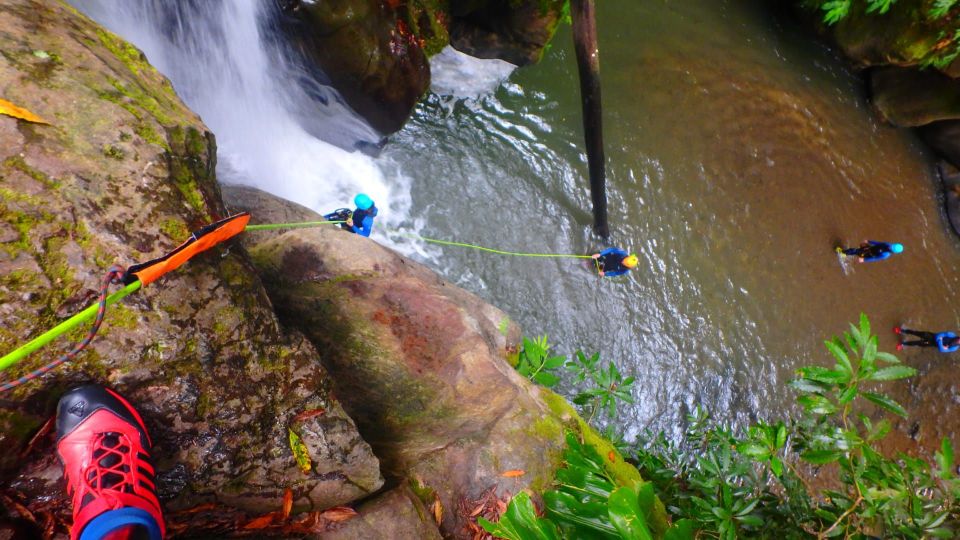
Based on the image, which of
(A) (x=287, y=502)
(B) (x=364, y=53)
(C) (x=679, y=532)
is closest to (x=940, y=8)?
(B) (x=364, y=53)

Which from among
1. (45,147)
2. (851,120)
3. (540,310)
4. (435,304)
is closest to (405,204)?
(540,310)

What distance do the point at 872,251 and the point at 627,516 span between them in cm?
826

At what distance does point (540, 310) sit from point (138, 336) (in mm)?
4445

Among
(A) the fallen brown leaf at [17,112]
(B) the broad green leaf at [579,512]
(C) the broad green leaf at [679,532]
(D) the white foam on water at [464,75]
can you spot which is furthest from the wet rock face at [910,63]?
(A) the fallen brown leaf at [17,112]

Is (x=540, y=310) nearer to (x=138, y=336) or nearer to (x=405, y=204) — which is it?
(x=405, y=204)

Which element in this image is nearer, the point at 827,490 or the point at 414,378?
the point at 827,490

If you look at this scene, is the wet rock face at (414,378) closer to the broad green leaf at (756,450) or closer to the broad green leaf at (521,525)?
the broad green leaf at (756,450)

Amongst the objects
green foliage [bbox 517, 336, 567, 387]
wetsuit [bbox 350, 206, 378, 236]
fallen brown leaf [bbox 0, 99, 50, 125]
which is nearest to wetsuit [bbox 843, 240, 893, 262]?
green foliage [bbox 517, 336, 567, 387]

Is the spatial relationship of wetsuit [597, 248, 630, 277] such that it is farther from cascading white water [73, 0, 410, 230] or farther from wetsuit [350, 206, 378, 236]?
wetsuit [350, 206, 378, 236]

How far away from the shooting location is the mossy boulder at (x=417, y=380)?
283 centimetres

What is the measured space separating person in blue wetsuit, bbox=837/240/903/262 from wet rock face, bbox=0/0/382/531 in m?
8.14

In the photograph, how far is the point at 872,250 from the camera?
7.29 m

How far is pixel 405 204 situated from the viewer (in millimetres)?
5957

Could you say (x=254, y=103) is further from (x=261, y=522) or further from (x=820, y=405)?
(x=820, y=405)
